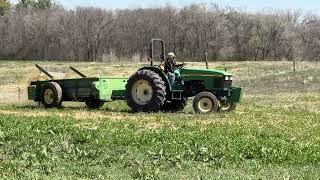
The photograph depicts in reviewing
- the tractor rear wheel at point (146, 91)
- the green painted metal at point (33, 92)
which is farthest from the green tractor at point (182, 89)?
the green painted metal at point (33, 92)

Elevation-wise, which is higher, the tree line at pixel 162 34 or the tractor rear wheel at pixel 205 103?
the tree line at pixel 162 34

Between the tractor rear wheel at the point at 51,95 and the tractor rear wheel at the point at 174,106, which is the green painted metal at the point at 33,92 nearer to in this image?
the tractor rear wheel at the point at 51,95

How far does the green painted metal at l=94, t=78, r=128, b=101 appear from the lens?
18422mm

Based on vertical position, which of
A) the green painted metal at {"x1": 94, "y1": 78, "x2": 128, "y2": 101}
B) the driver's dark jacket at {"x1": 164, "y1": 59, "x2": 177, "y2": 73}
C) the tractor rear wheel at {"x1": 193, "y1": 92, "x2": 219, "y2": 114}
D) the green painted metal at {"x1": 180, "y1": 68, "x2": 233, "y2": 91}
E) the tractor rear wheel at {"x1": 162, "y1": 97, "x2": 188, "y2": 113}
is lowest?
the tractor rear wheel at {"x1": 162, "y1": 97, "x2": 188, "y2": 113}

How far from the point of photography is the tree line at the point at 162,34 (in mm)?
85125

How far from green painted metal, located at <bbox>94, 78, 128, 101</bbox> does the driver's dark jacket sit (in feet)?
5.91

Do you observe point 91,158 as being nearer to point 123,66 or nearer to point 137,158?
point 137,158

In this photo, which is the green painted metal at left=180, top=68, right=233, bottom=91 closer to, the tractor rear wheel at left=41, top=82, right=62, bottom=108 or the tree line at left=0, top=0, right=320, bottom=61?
the tractor rear wheel at left=41, top=82, right=62, bottom=108

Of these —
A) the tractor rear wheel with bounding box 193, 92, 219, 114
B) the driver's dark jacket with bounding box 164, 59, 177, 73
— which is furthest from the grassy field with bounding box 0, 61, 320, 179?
the driver's dark jacket with bounding box 164, 59, 177, 73

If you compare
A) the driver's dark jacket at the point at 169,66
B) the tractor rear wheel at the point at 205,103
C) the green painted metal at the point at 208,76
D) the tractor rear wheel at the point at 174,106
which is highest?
the driver's dark jacket at the point at 169,66

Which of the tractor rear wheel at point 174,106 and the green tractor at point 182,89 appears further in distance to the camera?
the tractor rear wheel at point 174,106

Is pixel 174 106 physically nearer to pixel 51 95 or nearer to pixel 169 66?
pixel 169 66

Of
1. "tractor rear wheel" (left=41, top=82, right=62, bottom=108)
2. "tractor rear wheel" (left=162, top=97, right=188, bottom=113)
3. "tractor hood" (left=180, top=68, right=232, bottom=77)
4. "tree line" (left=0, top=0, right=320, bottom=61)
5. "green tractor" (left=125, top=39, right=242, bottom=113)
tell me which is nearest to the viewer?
"green tractor" (left=125, top=39, right=242, bottom=113)

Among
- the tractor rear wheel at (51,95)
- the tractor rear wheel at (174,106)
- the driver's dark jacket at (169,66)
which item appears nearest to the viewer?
the driver's dark jacket at (169,66)
